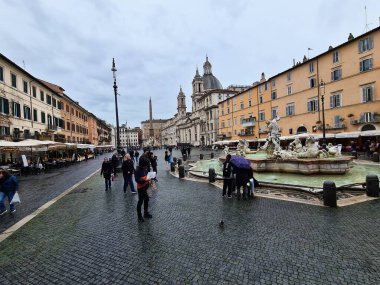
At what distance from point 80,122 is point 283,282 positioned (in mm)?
55194

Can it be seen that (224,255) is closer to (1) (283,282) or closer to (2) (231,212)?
(1) (283,282)

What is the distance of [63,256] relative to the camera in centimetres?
437

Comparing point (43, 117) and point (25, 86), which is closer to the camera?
point (25, 86)

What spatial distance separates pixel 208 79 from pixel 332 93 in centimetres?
7467

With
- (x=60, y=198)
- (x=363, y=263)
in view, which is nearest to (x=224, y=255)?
(x=363, y=263)

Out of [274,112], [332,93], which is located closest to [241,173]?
[332,93]

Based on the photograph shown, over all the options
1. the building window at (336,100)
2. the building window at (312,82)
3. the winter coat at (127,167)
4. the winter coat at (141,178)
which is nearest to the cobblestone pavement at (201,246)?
the winter coat at (141,178)

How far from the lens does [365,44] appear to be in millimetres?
25438

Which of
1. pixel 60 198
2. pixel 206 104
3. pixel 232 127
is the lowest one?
pixel 60 198

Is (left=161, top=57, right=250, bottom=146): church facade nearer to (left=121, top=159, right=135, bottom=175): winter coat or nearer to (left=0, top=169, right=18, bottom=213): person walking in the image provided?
(left=121, top=159, right=135, bottom=175): winter coat

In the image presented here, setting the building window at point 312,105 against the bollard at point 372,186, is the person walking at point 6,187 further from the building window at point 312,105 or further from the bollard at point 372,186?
the building window at point 312,105

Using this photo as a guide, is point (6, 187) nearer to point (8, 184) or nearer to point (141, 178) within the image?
point (8, 184)

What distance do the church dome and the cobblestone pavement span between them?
96.0 meters

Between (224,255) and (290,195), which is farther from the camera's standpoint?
(290,195)
